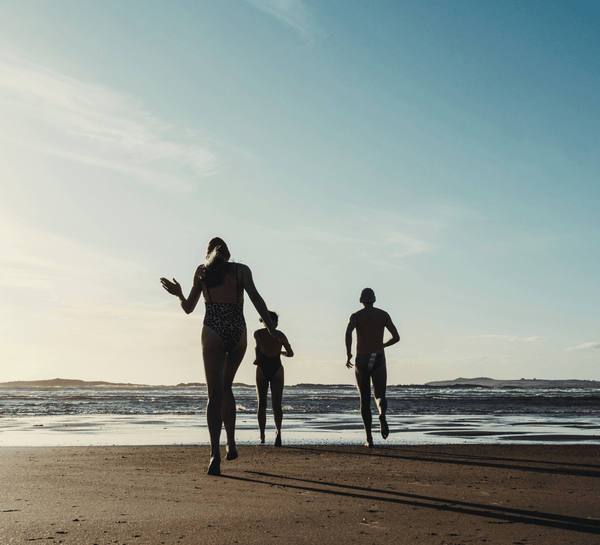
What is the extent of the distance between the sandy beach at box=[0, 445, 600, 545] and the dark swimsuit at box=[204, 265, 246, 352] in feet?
3.90

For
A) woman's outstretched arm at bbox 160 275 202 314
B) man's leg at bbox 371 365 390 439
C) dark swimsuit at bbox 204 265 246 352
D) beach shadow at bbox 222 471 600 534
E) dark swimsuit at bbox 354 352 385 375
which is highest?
woman's outstretched arm at bbox 160 275 202 314

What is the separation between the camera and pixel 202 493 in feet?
15.0

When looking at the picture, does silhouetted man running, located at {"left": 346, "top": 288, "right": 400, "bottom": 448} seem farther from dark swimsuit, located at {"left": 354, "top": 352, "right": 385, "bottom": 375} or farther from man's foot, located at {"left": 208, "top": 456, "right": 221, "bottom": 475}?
man's foot, located at {"left": 208, "top": 456, "right": 221, "bottom": 475}

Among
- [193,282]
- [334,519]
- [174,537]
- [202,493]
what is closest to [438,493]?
[334,519]

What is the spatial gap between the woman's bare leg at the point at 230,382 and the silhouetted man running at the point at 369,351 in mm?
3172

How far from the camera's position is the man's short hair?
9125mm

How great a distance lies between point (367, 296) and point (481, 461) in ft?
9.96

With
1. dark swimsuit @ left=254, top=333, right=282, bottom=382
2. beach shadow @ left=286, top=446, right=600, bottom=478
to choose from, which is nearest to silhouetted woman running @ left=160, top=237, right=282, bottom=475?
beach shadow @ left=286, top=446, right=600, bottom=478

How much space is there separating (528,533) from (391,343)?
541 centimetres

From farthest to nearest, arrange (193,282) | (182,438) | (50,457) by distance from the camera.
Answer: (182,438)
(50,457)
(193,282)

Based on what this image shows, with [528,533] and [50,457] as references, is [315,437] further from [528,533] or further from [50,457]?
[528,533]

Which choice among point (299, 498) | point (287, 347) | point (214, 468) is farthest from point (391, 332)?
point (299, 498)

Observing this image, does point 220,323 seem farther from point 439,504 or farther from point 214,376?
point 439,504

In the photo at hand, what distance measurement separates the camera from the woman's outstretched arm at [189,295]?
5.59m
